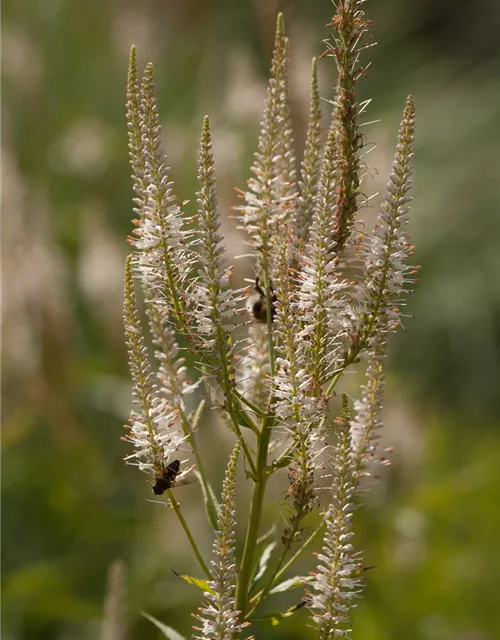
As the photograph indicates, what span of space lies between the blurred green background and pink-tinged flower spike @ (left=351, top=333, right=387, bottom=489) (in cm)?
166

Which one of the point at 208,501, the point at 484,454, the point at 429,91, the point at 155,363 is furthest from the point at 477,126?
the point at 208,501

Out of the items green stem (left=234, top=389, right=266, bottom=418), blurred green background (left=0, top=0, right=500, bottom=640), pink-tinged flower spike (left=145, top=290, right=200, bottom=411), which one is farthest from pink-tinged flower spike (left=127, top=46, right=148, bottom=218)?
blurred green background (left=0, top=0, right=500, bottom=640)

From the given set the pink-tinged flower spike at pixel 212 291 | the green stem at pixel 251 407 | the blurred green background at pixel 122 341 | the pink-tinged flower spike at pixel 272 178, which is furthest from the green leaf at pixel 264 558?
the blurred green background at pixel 122 341

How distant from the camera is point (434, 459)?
4434 mm

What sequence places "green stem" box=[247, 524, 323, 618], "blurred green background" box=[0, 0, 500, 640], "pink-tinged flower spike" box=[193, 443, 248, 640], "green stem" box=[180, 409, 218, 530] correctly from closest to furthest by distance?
"pink-tinged flower spike" box=[193, 443, 248, 640] < "green stem" box=[247, 524, 323, 618] < "green stem" box=[180, 409, 218, 530] < "blurred green background" box=[0, 0, 500, 640]

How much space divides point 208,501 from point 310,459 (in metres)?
0.30

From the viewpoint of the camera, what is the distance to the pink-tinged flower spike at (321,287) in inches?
54.3

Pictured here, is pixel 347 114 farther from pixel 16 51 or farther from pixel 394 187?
pixel 16 51

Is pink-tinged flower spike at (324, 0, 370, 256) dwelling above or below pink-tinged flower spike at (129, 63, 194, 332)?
above

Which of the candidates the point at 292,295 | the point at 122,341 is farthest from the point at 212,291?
the point at 122,341

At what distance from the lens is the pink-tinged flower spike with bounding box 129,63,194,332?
1.43 meters

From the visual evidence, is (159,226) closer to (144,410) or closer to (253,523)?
(144,410)

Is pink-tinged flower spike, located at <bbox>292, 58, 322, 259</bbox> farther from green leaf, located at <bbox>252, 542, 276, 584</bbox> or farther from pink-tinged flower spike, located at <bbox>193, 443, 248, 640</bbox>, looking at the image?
green leaf, located at <bbox>252, 542, 276, 584</bbox>

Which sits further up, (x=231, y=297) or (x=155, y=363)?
(x=155, y=363)
